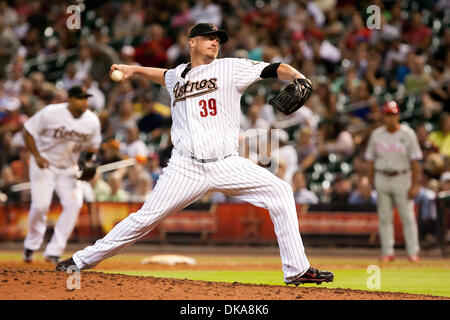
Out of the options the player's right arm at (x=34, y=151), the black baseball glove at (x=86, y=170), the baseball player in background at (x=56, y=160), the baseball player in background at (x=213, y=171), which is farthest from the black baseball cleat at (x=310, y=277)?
the player's right arm at (x=34, y=151)

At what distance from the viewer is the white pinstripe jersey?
261 inches

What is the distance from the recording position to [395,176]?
1224cm

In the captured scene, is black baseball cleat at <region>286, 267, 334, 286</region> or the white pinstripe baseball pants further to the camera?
black baseball cleat at <region>286, 267, 334, 286</region>

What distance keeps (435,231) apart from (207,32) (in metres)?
8.22

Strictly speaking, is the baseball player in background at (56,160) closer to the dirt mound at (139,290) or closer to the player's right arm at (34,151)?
the player's right arm at (34,151)

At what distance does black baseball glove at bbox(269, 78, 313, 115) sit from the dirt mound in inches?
61.3

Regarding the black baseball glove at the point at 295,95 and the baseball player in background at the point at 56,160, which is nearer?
the black baseball glove at the point at 295,95

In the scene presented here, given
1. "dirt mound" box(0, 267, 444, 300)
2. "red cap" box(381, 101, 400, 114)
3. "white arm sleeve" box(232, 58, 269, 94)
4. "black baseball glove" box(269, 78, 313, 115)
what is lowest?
"dirt mound" box(0, 267, 444, 300)

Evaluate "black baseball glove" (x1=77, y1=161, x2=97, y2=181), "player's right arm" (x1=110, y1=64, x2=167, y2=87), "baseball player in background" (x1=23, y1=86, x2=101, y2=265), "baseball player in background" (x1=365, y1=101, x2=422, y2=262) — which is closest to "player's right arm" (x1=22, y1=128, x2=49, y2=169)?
"baseball player in background" (x1=23, y1=86, x2=101, y2=265)

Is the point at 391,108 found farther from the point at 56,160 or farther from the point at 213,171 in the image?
the point at 213,171

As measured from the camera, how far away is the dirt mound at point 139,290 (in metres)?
5.90

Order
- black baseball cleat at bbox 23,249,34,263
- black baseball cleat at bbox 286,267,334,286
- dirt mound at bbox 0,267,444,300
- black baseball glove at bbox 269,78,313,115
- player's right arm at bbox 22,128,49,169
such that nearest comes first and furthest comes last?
dirt mound at bbox 0,267,444,300
black baseball glove at bbox 269,78,313,115
black baseball cleat at bbox 286,267,334,286
player's right arm at bbox 22,128,49,169
black baseball cleat at bbox 23,249,34,263

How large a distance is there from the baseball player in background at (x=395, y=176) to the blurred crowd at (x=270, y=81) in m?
1.61

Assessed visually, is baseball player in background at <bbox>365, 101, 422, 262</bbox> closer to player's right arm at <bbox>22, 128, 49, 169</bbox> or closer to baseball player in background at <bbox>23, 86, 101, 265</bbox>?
baseball player in background at <bbox>23, 86, 101, 265</bbox>
